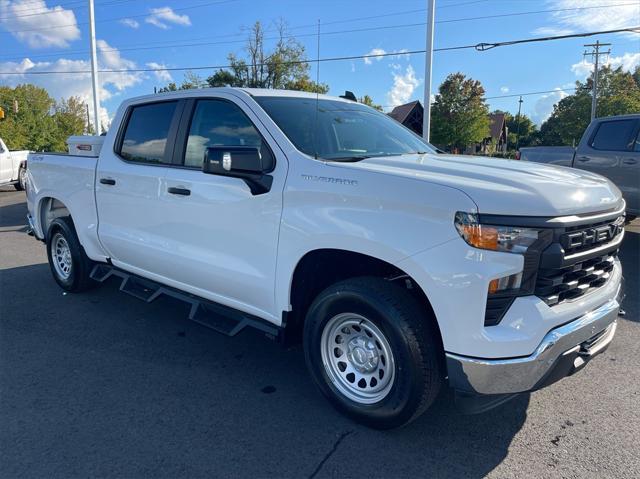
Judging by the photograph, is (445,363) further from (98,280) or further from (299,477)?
(98,280)

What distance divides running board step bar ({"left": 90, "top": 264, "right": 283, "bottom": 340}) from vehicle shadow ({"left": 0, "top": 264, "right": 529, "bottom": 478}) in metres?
0.35

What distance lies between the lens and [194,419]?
315 centimetres

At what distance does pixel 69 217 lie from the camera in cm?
555

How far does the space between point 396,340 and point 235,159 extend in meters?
1.47

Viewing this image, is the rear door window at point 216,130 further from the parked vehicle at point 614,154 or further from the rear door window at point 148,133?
the parked vehicle at point 614,154

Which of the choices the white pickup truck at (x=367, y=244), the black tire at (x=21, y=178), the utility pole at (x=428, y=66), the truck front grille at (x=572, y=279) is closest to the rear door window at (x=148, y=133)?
the white pickup truck at (x=367, y=244)

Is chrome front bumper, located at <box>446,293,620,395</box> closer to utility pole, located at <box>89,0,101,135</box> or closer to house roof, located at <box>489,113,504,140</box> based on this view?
utility pole, located at <box>89,0,101,135</box>

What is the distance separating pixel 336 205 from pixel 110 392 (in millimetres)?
2085

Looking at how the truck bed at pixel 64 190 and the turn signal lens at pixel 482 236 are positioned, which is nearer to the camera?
the turn signal lens at pixel 482 236

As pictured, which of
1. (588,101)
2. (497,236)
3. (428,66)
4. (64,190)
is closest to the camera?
(497,236)

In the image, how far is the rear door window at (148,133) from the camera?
4.19 m

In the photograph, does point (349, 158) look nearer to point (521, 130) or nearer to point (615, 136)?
point (615, 136)

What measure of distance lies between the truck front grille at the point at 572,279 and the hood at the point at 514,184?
0.30 metres

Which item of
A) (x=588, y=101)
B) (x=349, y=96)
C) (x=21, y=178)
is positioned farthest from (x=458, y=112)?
(x=349, y=96)
